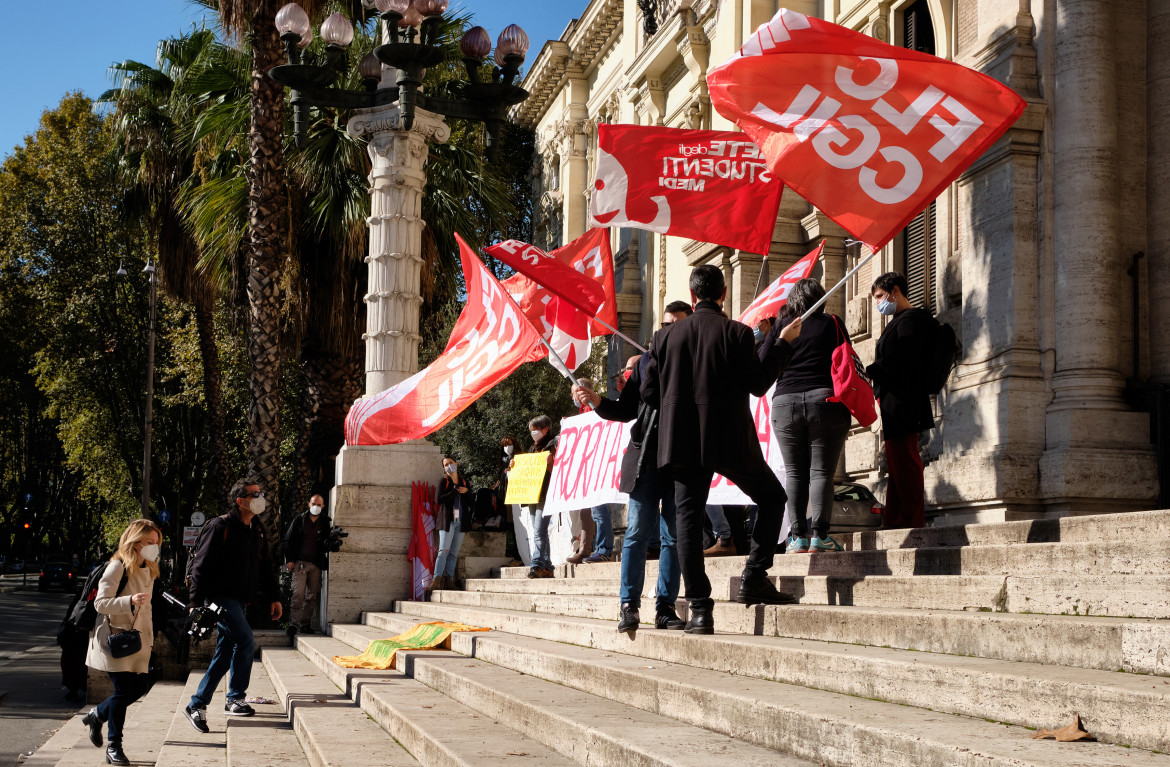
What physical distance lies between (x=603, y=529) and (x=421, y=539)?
12.4 ft

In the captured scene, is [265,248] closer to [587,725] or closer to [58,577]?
[587,725]

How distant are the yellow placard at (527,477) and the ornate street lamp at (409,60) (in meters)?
3.72

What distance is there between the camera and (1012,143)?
11.3 m

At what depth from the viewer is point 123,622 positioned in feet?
27.7

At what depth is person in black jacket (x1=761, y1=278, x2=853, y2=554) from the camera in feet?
24.4

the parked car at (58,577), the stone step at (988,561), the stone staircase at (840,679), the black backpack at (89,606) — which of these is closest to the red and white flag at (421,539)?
the black backpack at (89,606)

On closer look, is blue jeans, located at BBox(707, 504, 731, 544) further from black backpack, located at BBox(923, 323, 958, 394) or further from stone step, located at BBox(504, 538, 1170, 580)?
black backpack, located at BBox(923, 323, 958, 394)

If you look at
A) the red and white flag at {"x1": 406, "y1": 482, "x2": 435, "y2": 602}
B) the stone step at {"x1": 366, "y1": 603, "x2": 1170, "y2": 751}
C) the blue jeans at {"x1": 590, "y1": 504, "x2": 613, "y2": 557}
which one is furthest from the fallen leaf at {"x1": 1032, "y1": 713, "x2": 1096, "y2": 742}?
the red and white flag at {"x1": 406, "y1": 482, "x2": 435, "y2": 602}

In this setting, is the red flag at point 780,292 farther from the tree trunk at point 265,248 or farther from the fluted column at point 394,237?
the tree trunk at point 265,248

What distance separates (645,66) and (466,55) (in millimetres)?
12240

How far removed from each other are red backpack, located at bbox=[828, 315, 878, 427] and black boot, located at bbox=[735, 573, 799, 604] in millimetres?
1460

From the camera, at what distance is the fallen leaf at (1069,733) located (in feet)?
11.1

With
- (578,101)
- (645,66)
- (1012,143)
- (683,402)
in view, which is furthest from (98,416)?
(683,402)

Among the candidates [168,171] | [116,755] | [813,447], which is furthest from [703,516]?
[168,171]
